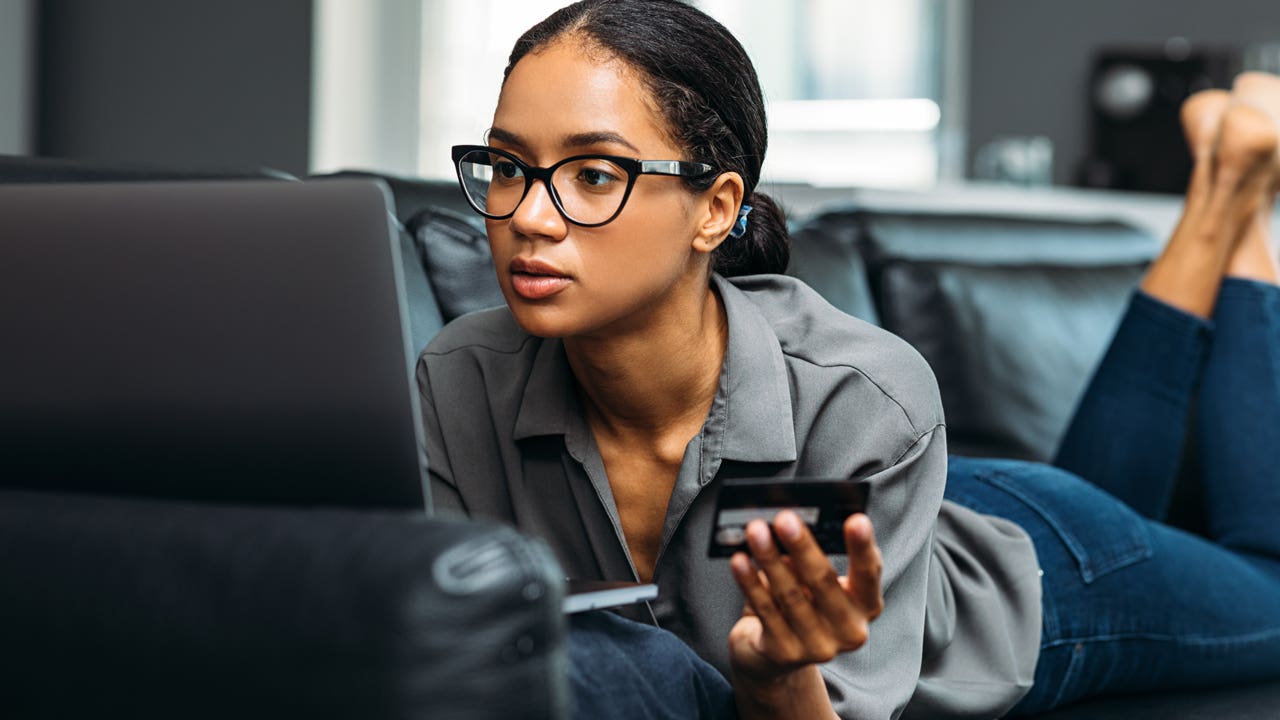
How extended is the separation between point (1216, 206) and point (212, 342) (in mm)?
1720

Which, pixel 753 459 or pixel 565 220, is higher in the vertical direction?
pixel 565 220

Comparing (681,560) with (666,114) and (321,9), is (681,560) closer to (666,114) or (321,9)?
(666,114)

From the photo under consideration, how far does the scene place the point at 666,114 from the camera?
1.08 m

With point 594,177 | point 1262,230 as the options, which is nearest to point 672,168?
point 594,177

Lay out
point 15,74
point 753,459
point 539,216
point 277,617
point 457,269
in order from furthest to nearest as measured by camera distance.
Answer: point 15,74 → point 457,269 → point 753,459 → point 539,216 → point 277,617

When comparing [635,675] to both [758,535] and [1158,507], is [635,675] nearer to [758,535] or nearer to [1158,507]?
[758,535]

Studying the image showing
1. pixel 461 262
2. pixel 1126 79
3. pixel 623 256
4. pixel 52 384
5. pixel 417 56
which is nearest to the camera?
pixel 52 384

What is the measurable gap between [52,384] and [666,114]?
531 mm

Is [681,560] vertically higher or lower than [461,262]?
lower

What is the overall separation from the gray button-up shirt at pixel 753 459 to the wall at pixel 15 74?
2612 millimetres

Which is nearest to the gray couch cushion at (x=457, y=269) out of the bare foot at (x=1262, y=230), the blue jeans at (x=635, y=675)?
the blue jeans at (x=635, y=675)

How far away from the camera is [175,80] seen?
3.65 m

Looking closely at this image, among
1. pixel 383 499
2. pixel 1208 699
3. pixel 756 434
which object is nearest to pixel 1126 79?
pixel 1208 699

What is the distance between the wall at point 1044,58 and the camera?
16.7 ft
